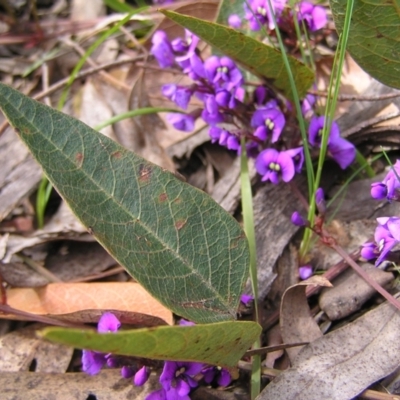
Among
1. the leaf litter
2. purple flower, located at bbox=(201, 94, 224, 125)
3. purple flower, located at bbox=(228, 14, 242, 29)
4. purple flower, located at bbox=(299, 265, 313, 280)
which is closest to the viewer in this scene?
the leaf litter

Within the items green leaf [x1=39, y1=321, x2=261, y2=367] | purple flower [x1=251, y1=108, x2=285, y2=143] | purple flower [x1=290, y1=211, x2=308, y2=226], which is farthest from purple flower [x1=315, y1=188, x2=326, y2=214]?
green leaf [x1=39, y1=321, x2=261, y2=367]

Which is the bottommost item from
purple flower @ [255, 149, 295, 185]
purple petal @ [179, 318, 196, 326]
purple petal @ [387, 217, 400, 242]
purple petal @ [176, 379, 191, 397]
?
purple petal @ [176, 379, 191, 397]

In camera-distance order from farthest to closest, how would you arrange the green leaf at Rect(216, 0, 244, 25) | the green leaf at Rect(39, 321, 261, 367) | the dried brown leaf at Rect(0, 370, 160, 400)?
the green leaf at Rect(216, 0, 244, 25) < the dried brown leaf at Rect(0, 370, 160, 400) < the green leaf at Rect(39, 321, 261, 367)

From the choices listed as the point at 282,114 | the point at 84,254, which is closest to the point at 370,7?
the point at 282,114

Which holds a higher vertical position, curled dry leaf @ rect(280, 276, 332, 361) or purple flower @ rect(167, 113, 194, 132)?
purple flower @ rect(167, 113, 194, 132)

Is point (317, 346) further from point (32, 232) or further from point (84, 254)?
point (32, 232)

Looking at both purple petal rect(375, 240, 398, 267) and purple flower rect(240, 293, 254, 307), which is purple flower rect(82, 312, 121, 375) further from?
purple petal rect(375, 240, 398, 267)
